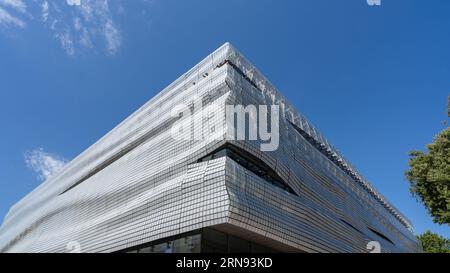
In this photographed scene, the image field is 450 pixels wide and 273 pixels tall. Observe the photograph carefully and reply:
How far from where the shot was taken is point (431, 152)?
97.7 ft

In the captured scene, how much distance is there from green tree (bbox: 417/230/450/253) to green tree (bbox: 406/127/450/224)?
38841 mm

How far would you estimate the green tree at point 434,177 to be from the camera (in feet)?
87.9

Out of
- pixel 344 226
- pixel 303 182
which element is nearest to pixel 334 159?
pixel 344 226

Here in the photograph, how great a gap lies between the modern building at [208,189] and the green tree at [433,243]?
19987mm

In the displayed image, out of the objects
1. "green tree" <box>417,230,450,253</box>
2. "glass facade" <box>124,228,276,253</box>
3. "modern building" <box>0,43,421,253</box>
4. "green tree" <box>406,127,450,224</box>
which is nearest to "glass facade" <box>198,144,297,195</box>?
"modern building" <box>0,43,421,253</box>

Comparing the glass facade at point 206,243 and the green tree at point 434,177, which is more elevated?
the green tree at point 434,177

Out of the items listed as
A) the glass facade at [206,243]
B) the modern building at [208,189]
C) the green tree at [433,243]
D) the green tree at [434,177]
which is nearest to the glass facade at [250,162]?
the modern building at [208,189]

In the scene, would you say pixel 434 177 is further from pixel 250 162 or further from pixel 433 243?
pixel 433 243

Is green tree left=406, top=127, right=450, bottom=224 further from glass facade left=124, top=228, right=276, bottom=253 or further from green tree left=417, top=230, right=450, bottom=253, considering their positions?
green tree left=417, top=230, right=450, bottom=253

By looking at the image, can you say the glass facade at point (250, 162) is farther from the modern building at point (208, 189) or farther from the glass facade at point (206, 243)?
the glass facade at point (206, 243)

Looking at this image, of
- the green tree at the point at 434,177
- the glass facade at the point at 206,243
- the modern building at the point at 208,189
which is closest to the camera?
the glass facade at the point at 206,243

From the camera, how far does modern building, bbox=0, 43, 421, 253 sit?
24.8 metres

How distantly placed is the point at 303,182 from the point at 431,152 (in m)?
12.0
